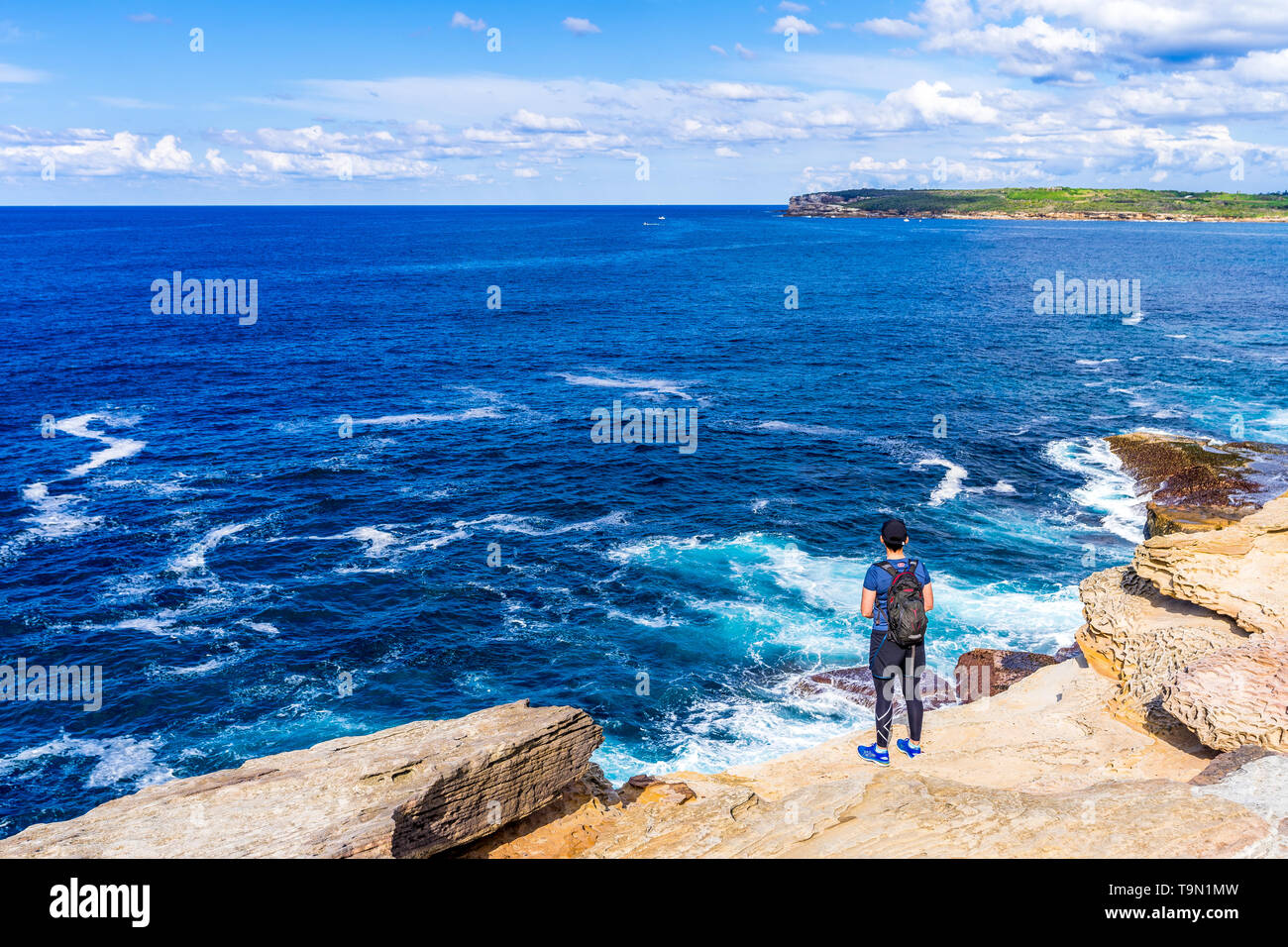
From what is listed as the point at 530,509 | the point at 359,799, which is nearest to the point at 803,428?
the point at 530,509

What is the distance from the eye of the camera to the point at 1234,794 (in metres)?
13.9

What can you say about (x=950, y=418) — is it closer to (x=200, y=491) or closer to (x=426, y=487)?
(x=426, y=487)

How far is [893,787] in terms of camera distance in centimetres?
1538

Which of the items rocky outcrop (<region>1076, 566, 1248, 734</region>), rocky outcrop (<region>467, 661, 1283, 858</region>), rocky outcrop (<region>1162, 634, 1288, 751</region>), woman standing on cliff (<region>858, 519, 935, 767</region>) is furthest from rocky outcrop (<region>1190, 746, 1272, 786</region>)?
woman standing on cliff (<region>858, 519, 935, 767</region>)

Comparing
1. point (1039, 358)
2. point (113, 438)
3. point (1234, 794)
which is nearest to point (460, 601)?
point (1234, 794)

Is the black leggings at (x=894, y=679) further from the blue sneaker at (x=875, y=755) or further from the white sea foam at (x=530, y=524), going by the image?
the white sea foam at (x=530, y=524)

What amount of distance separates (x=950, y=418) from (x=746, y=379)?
20.2 meters

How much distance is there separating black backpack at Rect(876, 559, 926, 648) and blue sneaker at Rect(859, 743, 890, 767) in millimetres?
4261

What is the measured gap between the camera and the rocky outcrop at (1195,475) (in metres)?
45.0

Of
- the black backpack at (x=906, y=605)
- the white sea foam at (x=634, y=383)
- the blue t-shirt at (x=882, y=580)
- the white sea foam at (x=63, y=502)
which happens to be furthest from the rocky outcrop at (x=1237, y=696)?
the white sea foam at (x=634, y=383)

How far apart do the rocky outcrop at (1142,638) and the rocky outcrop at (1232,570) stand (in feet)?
2.20

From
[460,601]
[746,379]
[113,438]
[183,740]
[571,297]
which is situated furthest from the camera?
[571,297]

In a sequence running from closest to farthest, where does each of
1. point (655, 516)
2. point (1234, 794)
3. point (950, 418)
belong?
point (1234, 794), point (655, 516), point (950, 418)

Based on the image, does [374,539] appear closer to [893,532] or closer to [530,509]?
[530,509]
